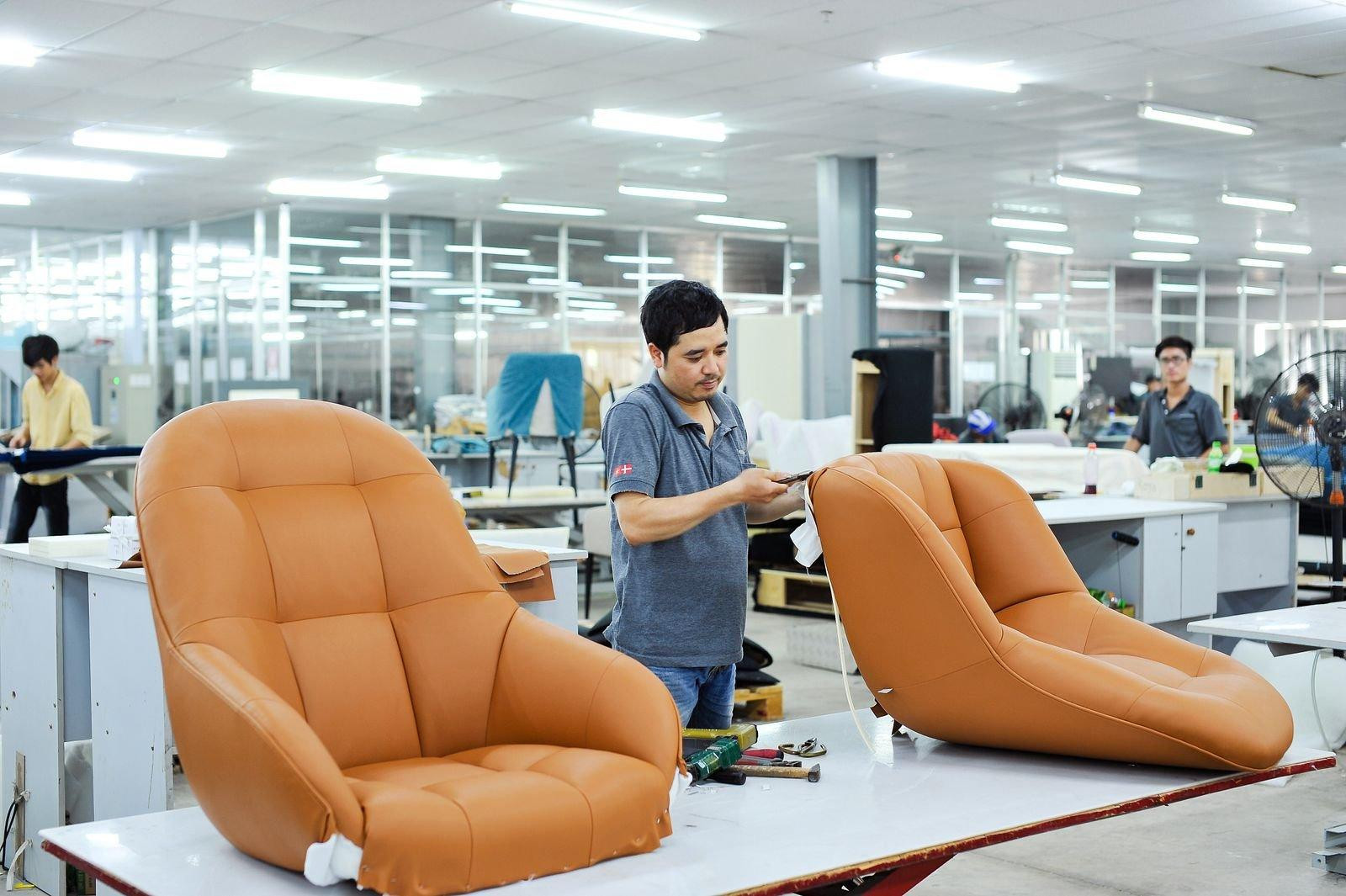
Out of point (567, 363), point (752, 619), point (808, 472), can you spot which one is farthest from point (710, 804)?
point (567, 363)

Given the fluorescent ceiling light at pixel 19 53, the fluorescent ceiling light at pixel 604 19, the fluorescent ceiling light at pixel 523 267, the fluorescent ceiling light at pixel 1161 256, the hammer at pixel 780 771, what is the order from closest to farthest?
the hammer at pixel 780 771 < the fluorescent ceiling light at pixel 604 19 < the fluorescent ceiling light at pixel 19 53 < the fluorescent ceiling light at pixel 523 267 < the fluorescent ceiling light at pixel 1161 256

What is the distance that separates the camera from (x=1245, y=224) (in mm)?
15617

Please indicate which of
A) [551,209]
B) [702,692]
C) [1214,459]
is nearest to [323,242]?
[551,209]

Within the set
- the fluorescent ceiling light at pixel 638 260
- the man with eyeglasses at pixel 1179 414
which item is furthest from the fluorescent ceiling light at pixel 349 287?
the man with eyeglasses at pixel 1179 414

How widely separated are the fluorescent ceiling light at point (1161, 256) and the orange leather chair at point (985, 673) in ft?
55.4

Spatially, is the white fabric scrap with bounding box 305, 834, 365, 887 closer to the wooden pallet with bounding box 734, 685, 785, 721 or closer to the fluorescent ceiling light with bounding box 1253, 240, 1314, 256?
the wooden pallet with bounding box 734, 685, 785, 721

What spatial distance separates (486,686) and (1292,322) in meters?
22.0

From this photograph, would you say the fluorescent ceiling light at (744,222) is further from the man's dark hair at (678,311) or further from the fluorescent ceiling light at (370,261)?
the man's dark hair at (678,311)

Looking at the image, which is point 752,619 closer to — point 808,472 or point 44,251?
point 808,472

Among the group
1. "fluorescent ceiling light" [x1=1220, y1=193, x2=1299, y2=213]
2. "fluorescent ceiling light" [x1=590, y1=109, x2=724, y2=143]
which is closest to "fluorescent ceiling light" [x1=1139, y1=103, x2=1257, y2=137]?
"fluorescent ceiling light" [x1=590, y1=109, x2=724, y2=143]

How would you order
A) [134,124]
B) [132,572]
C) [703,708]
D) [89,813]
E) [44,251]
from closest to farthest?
[703,708], [132,572], [89,813], [134,124], [44,251]

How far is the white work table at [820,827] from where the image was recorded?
73.0 inches

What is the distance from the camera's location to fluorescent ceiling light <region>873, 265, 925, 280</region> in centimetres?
1759

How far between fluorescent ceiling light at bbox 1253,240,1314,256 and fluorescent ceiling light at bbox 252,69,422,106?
40.2ft
